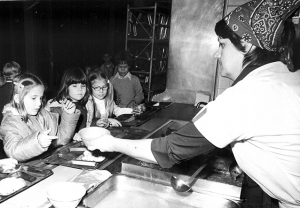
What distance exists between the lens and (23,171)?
1.40m

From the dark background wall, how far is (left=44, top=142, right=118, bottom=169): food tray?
4695 millimetres

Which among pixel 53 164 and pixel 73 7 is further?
pixel 73 7

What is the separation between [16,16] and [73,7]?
7.46ft

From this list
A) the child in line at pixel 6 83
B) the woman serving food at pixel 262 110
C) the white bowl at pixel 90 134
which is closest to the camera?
the woman serving food at pixel 262 110

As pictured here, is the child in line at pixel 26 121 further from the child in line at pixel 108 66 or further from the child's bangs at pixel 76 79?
the child in line at pixel 108 66

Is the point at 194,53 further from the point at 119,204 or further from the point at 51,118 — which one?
the point at 119,204

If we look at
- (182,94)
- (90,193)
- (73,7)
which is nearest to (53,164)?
(90,193)

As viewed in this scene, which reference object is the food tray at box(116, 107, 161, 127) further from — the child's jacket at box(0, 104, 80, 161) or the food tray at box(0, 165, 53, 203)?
the food tray at box(0, 165, 53, 203)

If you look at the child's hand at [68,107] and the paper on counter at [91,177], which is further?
the child's hand at [68,107]

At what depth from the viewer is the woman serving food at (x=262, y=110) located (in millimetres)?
1013

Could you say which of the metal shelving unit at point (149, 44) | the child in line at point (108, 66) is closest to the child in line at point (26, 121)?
the metal shelving unit at point (149, 44)

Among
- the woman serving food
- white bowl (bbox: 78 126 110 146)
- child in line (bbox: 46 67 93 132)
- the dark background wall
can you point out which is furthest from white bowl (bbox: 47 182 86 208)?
the dark background wall

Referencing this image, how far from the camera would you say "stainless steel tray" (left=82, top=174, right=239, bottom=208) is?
1308mm

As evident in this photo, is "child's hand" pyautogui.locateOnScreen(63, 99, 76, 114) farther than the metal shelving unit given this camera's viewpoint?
No
